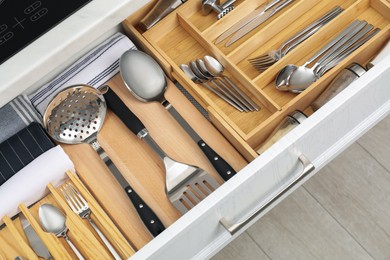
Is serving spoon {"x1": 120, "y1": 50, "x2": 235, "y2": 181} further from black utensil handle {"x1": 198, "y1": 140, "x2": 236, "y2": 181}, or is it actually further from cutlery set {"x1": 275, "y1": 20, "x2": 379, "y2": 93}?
cutlery set {"x1": 275, "y1": 20, "x2": 379, "y2": 93}

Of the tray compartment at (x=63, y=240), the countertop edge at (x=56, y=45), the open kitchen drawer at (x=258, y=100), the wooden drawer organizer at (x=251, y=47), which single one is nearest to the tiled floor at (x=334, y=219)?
the open kitchen drawer at (x=258, y=100)

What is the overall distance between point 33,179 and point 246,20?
48 centimetres

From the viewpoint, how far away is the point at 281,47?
44.5 inches

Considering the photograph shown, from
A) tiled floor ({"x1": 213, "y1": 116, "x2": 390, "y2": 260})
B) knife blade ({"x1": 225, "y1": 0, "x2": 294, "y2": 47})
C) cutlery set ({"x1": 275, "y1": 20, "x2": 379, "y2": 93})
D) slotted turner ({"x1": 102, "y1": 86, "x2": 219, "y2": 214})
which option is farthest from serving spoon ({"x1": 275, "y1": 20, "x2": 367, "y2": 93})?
tiled floor ({"x1": 213, "y1": 116, "x2": 390, "y2": 260})

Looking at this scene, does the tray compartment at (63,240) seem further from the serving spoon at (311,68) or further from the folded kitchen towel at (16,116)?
the serving spoon at (311,68)

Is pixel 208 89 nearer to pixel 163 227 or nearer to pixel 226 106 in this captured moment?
pixel 226 106

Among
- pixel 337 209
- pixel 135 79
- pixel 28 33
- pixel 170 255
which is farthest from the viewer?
pixel 337 209

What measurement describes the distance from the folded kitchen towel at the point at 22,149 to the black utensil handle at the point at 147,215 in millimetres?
164

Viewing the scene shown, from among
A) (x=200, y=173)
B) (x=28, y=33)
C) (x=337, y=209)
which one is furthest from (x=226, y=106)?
(x=337, y=209)

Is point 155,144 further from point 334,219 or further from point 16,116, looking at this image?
point 334,219

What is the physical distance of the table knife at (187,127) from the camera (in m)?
1.00

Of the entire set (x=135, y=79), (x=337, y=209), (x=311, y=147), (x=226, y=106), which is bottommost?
(x=337, y=209)

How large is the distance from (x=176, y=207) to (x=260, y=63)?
31cm

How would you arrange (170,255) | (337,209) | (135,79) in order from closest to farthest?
1. (170,255)
2. (135,79)
3. (337,209)
